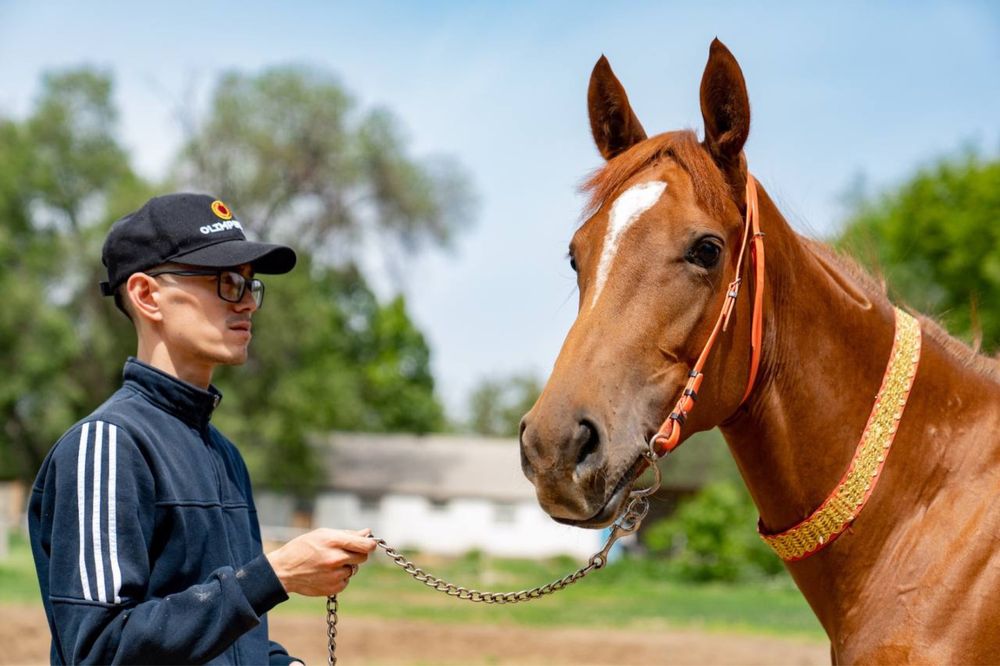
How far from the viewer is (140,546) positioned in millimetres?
2545

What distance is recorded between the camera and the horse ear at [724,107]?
9.59ft

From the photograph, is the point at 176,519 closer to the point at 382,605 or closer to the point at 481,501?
the point at 382,605

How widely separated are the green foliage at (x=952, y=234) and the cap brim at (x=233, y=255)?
37.1 meters

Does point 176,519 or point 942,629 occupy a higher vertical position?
point 176,519

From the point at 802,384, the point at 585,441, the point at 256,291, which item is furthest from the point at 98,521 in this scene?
the point at 802,384

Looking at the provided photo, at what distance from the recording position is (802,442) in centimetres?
301

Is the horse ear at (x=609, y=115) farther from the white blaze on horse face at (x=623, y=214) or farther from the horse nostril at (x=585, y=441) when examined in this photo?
the horse nostril at (x=585, y=441)

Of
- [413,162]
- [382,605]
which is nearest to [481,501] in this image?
[413,162]

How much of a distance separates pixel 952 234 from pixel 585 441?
149ft

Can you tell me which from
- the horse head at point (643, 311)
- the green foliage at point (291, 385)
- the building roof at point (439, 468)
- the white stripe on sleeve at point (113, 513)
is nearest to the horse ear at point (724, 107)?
the horse head at point (643, 311)

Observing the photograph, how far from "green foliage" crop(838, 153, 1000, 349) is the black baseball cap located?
3724cm

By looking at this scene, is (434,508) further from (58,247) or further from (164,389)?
(164,389)

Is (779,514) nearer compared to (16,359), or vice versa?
(779,514)

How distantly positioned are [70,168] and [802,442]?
3585 cm
